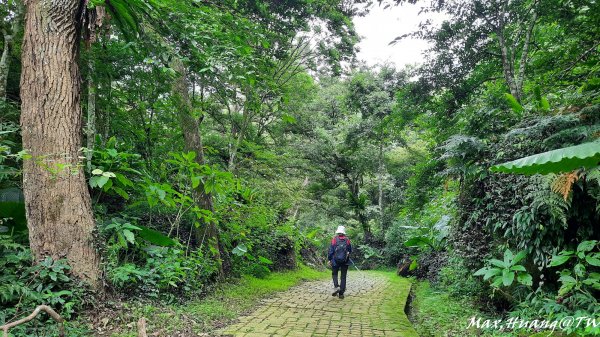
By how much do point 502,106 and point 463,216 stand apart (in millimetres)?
2028

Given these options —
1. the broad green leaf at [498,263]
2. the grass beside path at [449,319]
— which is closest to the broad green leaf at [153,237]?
the grass beside path at [449,319]

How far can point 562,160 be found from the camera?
3.37 m

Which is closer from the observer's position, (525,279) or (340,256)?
(525,279)

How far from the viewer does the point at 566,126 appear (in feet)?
15.0

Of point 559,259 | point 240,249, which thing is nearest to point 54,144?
point 240,249

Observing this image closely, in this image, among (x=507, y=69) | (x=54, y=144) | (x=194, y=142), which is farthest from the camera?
(x=507, y=69)

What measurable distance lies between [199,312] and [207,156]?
18.8 feet

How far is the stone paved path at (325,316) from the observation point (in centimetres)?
460

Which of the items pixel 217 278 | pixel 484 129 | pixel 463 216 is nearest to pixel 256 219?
pixel 217 278

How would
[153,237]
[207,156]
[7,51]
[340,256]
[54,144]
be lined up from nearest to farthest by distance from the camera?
1. [54,144]
2. [7,51]
3. [153,237]
4. [340,256]
5. [207,156]

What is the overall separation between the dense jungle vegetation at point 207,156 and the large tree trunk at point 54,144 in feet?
0.05

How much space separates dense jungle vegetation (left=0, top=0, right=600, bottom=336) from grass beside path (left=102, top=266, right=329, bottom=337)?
149mm

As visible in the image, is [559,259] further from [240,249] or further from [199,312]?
[240,249]

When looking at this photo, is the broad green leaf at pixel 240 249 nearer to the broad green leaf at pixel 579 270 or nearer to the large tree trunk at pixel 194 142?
the large tree trunk at pixel 194 142
